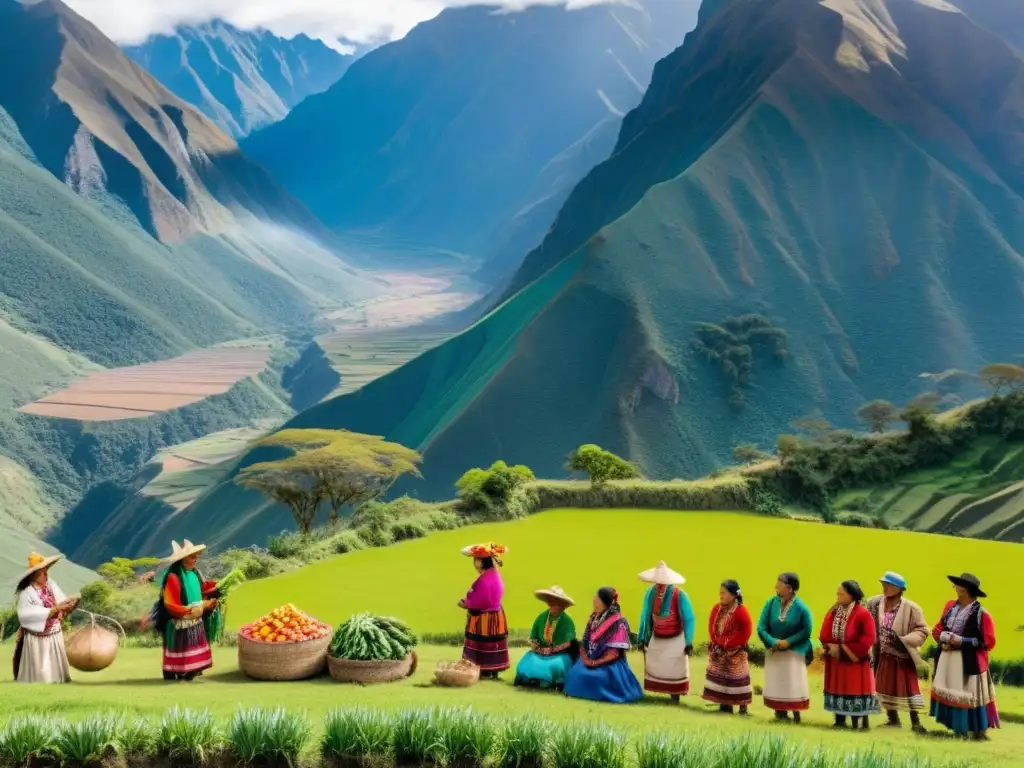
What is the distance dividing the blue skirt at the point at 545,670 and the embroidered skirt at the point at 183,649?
407cm

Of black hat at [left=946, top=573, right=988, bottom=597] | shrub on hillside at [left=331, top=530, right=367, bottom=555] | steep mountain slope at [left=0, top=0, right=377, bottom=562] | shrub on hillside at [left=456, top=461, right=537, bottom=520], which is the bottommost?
black hat at [left=946, top=573, right=988, bottom=597]

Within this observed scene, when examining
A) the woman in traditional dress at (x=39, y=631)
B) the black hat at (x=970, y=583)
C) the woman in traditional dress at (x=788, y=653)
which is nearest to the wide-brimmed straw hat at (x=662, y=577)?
the woman in traditional dress at (x=788, y=653)

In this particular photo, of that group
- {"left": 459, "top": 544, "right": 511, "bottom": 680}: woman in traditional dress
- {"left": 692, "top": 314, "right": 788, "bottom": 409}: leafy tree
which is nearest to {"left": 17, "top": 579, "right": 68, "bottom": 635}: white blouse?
{"left": 459, "top": 544, "right": 511, "bottom": 680}: woman in traditional dress

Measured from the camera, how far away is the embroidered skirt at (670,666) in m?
12.3

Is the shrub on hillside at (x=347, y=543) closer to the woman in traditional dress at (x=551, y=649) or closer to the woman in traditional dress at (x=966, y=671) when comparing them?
the woman in traditional dress at (x=551, y=649)

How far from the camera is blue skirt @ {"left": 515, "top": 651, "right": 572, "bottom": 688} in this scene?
12.7 metres

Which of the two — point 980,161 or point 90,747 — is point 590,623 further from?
point 980,161

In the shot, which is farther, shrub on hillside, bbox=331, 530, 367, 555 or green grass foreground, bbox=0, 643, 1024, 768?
shrub on hillside, bbox=331, 530, 367, 555

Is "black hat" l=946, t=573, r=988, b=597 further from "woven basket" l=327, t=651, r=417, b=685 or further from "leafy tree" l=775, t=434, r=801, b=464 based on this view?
"leafy tree" l=775, t=434, r=801, b=464

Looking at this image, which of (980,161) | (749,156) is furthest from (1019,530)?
(980,161)

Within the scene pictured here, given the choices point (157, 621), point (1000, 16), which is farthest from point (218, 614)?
point (1000, 16)

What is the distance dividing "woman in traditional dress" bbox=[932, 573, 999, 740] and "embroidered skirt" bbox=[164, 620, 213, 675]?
8794 millimetres

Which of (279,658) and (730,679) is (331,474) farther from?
(730,679)

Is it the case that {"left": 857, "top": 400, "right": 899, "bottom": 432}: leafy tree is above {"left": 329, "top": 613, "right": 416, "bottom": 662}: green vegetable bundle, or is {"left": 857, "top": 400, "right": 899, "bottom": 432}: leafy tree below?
above
